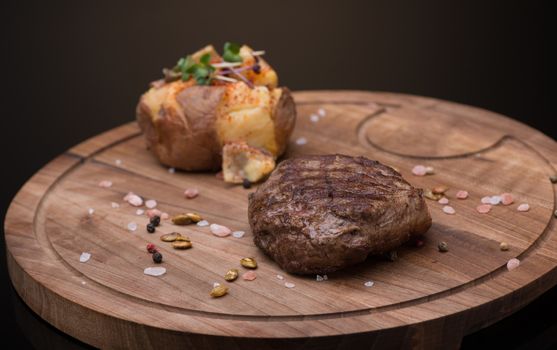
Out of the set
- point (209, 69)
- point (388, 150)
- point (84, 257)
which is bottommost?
point (84, 257)

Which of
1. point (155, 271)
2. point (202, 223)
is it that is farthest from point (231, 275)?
point (202, 223)

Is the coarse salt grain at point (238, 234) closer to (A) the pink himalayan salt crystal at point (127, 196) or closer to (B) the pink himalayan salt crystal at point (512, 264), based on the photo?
(A) the pink himalayan salt crystal at point (127, 196)

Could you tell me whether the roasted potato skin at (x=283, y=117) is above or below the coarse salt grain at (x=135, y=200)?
above

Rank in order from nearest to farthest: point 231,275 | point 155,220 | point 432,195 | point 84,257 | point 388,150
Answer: point 231,275
point 84,257
point 155,220
point 432,195
point 388,150

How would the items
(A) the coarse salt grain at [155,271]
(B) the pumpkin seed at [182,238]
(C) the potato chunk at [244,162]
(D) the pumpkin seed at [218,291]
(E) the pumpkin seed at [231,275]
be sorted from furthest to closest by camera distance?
(C) the potato chunk at [244,162], (B) the pumpkin seed at [182,238], (A) the coarse salt grain at [155,271], (E) the pumpkin seed at [231,275], (D) the pumpkin seed at [218,291]

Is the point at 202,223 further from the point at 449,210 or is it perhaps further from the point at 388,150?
the point at 388,150

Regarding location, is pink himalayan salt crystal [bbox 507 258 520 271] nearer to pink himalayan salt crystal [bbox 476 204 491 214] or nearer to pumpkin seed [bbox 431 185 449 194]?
pink himalayan salt crystal [bbox 476 204 491 214]

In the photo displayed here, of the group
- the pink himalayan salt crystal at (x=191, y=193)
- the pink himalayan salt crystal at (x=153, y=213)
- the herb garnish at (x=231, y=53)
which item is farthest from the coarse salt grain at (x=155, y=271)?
the herb garnish at (x=231, y=53)
